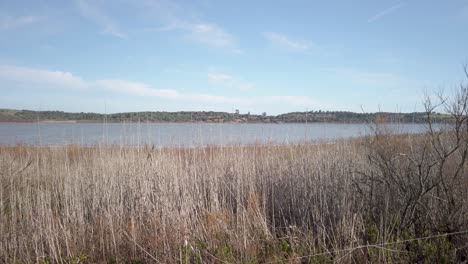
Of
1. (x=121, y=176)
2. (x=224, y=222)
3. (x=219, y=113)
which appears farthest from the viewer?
(x=219, y=113)

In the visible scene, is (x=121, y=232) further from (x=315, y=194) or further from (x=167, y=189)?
(x=315, y=194)

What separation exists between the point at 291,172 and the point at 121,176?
3260 millimetres

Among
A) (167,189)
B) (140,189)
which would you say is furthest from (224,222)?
(140,189)

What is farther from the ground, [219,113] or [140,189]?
[219,113]

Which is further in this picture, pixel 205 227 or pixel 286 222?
pixel 286 222

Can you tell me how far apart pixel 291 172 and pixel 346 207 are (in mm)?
1741

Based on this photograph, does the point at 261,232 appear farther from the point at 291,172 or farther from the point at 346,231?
the point at 291,172

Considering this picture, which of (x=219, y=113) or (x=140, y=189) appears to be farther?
(x=219, y=113)

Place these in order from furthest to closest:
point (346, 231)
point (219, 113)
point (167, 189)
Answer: point (219, 113) < point (167, 189) < point (346, 231)

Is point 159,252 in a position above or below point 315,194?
below

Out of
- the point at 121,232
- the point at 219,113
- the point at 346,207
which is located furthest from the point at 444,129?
the point at 219,113

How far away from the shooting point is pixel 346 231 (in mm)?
3537

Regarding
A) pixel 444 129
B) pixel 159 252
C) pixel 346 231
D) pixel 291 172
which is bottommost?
pixel 159 252

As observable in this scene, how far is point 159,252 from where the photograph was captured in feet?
11.7
